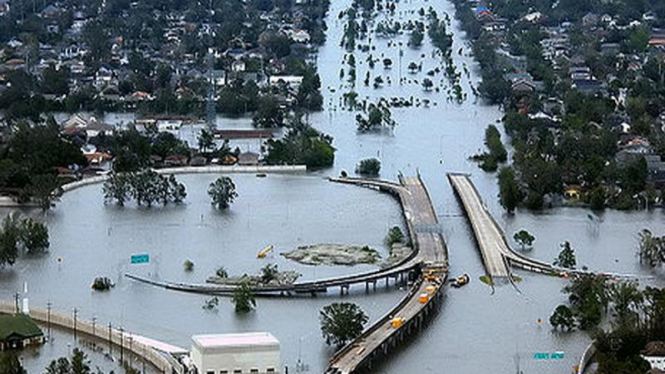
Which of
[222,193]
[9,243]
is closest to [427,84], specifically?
[222,193]

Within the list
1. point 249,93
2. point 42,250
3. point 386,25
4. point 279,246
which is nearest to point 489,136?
point 249,93

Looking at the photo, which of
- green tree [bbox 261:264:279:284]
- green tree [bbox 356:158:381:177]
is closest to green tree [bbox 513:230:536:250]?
green tree [bbox 261:264:279:284]

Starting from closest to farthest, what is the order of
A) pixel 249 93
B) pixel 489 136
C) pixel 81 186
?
1. pixel 81 186
2. pixel 489 136
3. pixel 249 93

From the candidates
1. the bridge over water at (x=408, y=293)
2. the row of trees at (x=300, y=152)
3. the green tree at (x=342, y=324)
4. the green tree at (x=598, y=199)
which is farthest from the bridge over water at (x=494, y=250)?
the green tree at (x=342, y=324)

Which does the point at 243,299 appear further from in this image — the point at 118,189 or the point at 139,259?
the point at 118,189

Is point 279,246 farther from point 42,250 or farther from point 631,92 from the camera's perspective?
point 631,92

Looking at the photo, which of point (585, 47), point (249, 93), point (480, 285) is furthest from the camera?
point (585, 47)

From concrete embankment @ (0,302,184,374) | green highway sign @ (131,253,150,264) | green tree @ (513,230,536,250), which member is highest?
green tree @ (513,230,536,250)

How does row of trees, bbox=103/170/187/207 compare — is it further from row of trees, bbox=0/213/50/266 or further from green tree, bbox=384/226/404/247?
green tree, bbox=384/226/404/247
